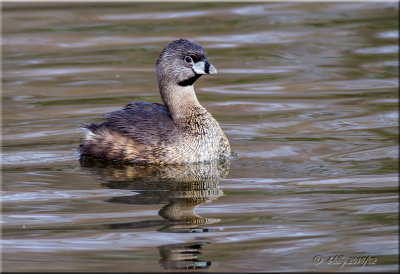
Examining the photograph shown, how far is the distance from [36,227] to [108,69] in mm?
6498

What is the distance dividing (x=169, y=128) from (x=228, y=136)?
113cm

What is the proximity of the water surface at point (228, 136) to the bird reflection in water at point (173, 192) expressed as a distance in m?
0.02

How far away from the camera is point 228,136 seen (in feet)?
32.2

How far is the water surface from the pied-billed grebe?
0.19 meters

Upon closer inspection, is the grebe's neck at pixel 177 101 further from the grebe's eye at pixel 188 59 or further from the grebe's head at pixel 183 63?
the grebe's eye at pixel 188 59

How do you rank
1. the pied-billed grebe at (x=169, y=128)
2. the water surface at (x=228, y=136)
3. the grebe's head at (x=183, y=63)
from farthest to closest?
the grebe's head at (x=183, y=63), the pied-billed grebe at (x=169, y=128), the water surface at (x=228, y=136)

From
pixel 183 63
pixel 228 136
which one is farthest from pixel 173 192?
pixel 228 136

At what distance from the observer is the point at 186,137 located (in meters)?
8.91

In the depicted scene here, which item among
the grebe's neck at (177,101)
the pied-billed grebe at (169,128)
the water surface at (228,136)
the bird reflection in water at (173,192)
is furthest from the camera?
the grebe's neck at (177,101)

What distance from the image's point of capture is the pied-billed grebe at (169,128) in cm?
880

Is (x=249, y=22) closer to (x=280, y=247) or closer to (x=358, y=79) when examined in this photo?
(x=358, y=79)

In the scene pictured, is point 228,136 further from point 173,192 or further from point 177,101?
point 173,192

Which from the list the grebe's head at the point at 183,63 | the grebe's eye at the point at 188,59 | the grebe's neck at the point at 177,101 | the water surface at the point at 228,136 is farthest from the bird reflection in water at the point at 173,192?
the grebe's eye at the point at 188,59

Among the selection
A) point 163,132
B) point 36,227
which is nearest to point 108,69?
point 163,132
